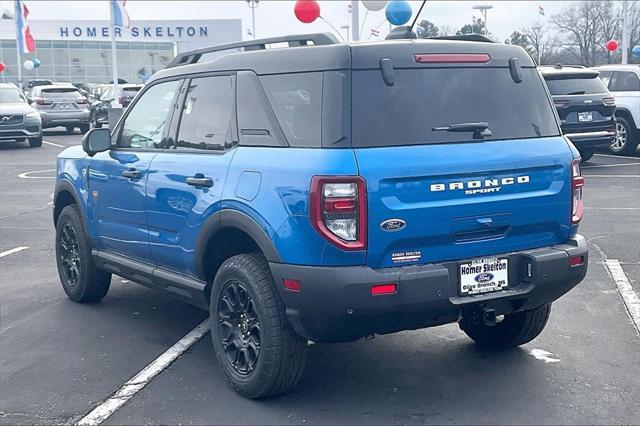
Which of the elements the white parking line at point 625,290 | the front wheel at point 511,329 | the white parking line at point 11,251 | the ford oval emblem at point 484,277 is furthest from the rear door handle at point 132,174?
the white parking line at point 11,251

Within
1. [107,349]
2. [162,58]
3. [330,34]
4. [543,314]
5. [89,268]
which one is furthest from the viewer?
[162,58]

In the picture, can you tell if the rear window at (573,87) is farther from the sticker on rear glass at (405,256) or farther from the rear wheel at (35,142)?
the rear wheel at (35,142)

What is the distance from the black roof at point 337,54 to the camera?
4.27 metres

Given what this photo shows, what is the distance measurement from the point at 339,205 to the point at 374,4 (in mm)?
12092

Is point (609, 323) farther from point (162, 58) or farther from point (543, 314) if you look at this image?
point (162, 58)

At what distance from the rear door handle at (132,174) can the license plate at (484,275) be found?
2.41 meters

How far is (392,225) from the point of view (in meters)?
4.08

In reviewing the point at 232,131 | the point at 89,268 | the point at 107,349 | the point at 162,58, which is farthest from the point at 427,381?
the point at 162,58

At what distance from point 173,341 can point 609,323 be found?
121 inches

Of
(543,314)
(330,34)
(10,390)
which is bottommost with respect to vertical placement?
(10,390)

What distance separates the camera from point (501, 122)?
15.1 feet

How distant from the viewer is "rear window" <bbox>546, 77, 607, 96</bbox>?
13.9 metres

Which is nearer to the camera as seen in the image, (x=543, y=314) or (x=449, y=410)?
(x=449, y=410)

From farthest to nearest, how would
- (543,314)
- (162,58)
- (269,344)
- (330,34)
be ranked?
1. (162,58)
2. (543,314)
3. (330,34)
4. (269,344)
